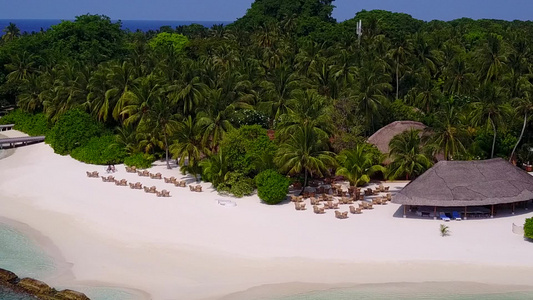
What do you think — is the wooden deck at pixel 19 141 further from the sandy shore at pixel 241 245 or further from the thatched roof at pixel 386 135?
the thatched roof at pixel 386 135

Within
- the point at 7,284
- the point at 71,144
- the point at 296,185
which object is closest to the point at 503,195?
the point at 296,185

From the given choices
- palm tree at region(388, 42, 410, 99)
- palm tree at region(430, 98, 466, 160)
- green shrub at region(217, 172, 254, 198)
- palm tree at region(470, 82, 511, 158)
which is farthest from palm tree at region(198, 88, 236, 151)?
palm tree at region(388, 42, 410, 99)

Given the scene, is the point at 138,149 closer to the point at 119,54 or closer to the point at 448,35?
the point at 119,54

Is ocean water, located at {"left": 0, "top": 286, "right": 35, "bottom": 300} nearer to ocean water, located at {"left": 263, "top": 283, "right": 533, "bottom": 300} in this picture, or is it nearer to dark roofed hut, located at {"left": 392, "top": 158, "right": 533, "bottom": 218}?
ocean water, located at {"left": 263, "top": 283, "right": 533, "bottom": 300}

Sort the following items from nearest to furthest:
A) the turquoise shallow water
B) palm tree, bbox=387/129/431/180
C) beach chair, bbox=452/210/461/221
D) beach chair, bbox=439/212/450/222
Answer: the turquoise shallow water, beach chair, bbox=439/212/450/222, beach chair, bbox=452/210/461/221, palm tree, bbox=387/129/431/180

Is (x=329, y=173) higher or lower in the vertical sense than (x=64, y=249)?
higher

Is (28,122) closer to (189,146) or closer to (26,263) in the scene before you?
(189,146)

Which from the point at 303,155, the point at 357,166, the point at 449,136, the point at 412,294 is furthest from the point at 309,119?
the point at 412,294
